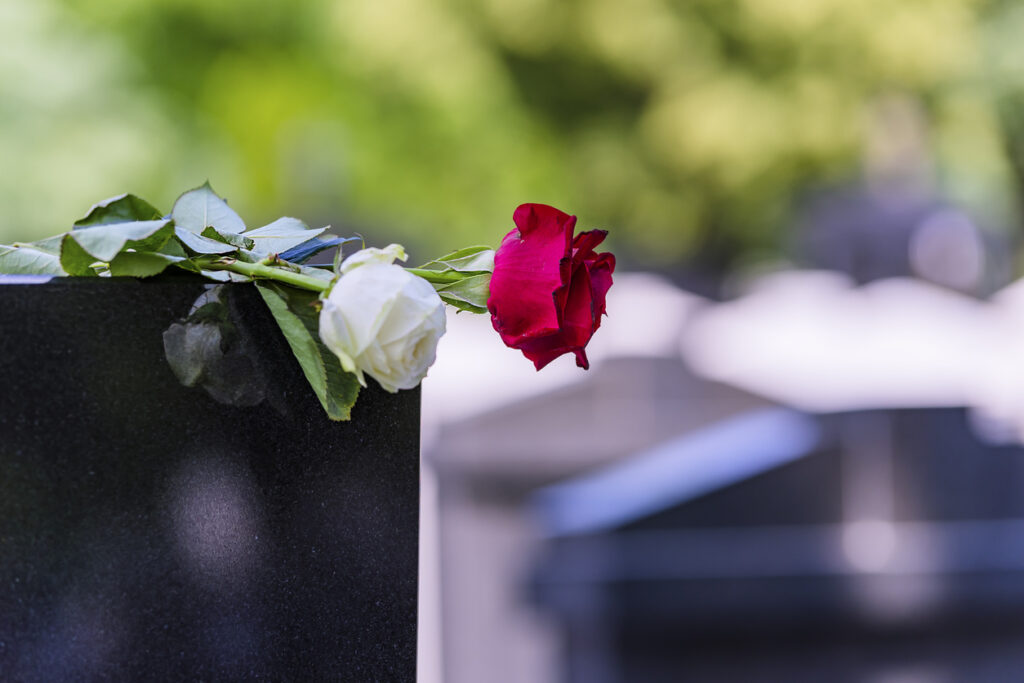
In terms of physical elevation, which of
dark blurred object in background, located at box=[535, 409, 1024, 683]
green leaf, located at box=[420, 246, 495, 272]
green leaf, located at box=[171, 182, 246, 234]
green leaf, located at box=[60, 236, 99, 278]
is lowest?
dark blurred object in background, located at box=[535, 409, 1024, 683]

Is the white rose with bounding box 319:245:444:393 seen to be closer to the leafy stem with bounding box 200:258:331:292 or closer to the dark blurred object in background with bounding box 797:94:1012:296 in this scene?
the leafy stem with bounding box 200:258:331:292

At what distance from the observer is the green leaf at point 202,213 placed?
0.75 meters

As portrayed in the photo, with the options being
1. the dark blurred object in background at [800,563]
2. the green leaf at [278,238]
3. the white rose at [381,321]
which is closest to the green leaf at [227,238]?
the green leaf at [278,238]

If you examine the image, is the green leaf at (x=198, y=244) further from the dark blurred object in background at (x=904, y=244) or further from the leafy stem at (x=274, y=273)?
the dark blurred object in background at (x=904, y=244)

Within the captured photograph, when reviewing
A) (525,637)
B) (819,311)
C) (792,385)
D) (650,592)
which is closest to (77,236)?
(650,592)

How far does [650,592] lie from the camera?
3467 mm

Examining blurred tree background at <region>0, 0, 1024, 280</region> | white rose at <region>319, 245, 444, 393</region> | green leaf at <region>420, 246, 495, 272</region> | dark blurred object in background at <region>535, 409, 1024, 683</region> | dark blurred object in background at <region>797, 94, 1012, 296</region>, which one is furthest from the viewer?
blurred tree background at <region>0, 0, 1024, 280</region>

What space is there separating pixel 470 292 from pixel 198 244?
0.18 meters

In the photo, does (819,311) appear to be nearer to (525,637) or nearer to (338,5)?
(525,637)

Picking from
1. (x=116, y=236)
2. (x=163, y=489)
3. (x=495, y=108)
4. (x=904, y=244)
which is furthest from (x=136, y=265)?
(x=495, y=108)

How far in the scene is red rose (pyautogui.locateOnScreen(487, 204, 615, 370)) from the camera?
69cm

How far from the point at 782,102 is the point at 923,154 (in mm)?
1594

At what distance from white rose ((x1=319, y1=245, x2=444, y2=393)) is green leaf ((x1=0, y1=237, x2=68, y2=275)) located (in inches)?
8.5

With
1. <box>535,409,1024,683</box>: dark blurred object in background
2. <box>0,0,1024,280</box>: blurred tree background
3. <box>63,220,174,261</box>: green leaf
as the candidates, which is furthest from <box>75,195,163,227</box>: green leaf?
<box>0,0,1024,280</box>: blurred tree background
